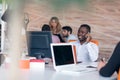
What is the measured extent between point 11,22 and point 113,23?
4836 mm

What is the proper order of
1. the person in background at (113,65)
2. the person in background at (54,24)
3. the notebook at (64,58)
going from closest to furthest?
the person in background at (54,24) → the person in background at (113,65) → the notebook at (64,58)

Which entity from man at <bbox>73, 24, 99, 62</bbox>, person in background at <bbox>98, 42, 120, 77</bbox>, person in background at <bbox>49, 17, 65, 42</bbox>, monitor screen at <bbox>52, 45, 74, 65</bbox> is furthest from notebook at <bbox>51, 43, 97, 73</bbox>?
person in background at <bbox>49, 17, 65, 42</bbox>

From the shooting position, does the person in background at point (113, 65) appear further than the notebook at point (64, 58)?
No

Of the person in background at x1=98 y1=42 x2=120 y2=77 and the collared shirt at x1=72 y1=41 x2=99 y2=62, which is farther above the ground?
the collared shirt at x1=72 y1=41 x2=99 y2=62

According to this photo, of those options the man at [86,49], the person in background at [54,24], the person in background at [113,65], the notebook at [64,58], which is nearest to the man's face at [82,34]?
the man at [86,49]

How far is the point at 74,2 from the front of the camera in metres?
0.37

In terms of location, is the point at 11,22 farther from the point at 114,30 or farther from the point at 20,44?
the point at 114,30

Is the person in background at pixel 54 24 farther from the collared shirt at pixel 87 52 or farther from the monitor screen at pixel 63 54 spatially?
the collared shirt at pixel 87 52

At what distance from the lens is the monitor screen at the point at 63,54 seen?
224 centimetres

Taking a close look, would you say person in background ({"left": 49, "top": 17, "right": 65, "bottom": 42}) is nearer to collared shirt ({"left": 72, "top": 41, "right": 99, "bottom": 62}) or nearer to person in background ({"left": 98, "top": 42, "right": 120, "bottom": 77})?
person in background ({"left": 98, "top": 42, "right": 120, "bottom": 77})

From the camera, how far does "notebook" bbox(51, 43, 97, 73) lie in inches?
86.2

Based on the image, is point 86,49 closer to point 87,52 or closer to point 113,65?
point 87,52

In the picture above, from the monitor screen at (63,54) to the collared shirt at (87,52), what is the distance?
1.87 feet

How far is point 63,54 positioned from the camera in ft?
7.72
